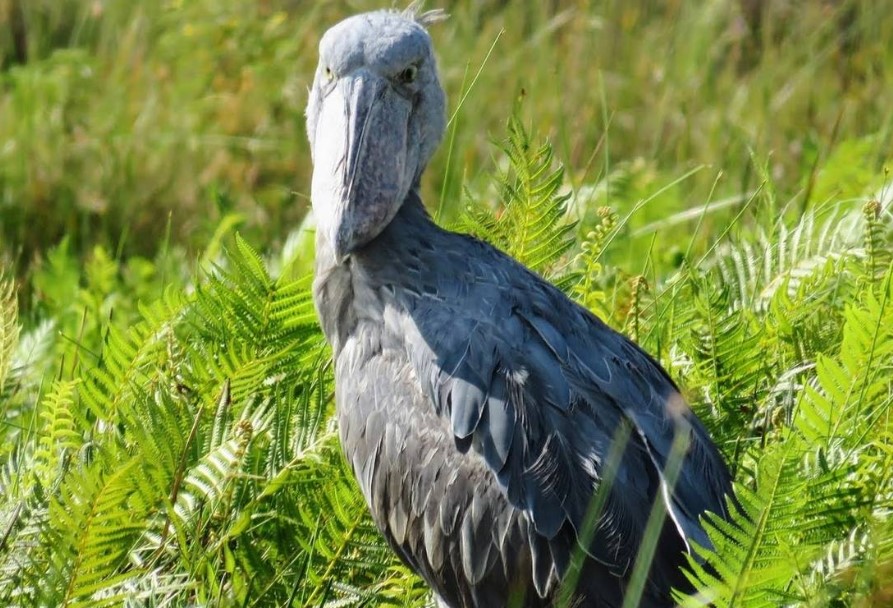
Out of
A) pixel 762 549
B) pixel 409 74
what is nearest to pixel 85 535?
pixel 409 74

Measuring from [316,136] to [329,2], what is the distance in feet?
13.7

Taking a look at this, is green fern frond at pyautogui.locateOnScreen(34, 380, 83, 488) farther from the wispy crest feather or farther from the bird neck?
the wispy crest feather

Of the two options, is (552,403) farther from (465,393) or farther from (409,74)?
(409,74)

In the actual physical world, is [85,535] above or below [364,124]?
below

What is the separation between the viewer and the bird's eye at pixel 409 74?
353 cm

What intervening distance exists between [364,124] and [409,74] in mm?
227

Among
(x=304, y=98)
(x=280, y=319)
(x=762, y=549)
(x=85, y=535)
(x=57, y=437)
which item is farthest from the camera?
(x=304, y=98)

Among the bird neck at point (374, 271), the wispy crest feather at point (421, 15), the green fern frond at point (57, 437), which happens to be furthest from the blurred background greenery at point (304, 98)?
the bird neck at point (374, 271)

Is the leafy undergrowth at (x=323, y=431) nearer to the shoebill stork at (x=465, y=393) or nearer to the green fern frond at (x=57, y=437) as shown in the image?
the green fern frond at (x=57, y=437)

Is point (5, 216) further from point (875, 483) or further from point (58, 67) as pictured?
point (875, 483)

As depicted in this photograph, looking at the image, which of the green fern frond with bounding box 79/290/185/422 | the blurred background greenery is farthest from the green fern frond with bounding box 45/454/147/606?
the blurred background greenery

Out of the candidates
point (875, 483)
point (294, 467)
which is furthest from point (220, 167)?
point (875, 483)

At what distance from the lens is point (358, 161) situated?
3.41 metres

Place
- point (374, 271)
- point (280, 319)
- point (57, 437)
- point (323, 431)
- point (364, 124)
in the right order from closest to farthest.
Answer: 1. point (364, 124)
2. point (374, 271)
3. point (323, 431)
4. point (57, 437)
5. point (280, 319)
